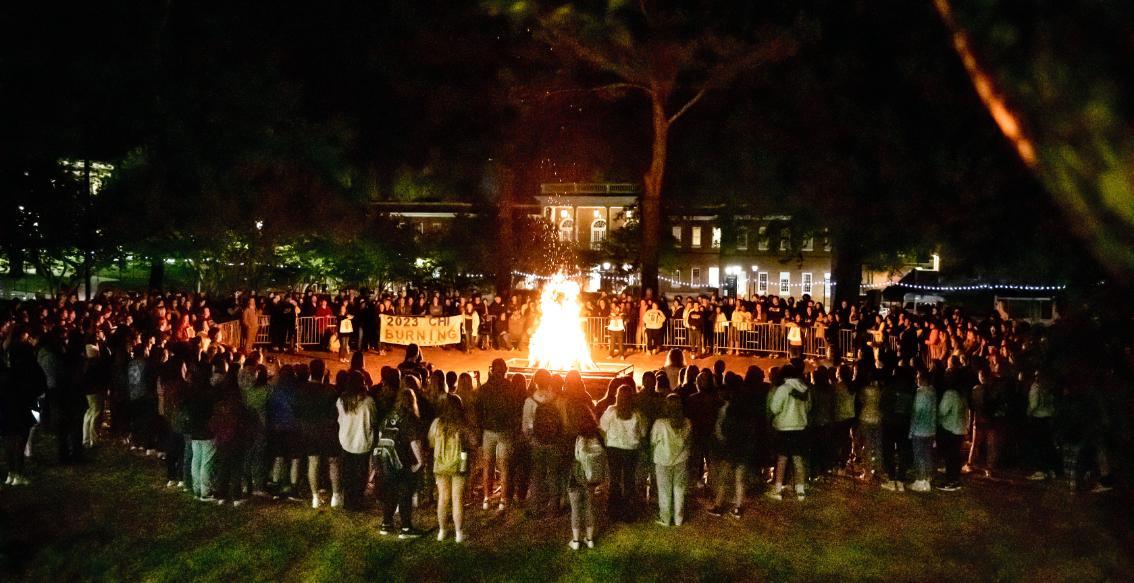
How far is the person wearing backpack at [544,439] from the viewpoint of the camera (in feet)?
31.3

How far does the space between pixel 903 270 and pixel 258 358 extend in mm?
55442

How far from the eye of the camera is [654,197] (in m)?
30.1

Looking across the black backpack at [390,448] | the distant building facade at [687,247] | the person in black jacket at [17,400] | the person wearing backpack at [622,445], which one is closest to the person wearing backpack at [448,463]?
the black backpack at [390,448]

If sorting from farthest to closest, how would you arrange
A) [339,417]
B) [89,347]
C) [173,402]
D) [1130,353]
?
1. [89,347]
2. [173,402]
3. [339,417]
4. [1130,353]

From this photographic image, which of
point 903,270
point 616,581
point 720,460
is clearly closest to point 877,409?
point 720,460

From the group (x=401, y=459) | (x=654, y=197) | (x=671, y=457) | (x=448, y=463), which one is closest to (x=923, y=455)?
(x=671, y=457)

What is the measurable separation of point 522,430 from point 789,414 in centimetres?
306

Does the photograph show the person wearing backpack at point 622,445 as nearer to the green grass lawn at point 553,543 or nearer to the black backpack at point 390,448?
the green grass lawn at point 553,543

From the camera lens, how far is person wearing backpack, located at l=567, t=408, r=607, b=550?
9008mm

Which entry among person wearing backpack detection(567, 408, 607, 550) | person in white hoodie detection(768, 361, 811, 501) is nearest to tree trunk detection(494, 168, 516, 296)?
person in white hoodie detection(768, 361, 811, 501)

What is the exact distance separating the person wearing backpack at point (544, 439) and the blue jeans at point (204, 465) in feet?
11.5

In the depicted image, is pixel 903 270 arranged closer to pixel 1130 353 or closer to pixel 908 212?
pixel 908 212

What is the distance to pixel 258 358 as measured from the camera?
11.3 metres

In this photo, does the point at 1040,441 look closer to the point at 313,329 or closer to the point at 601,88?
the point at 313,329
